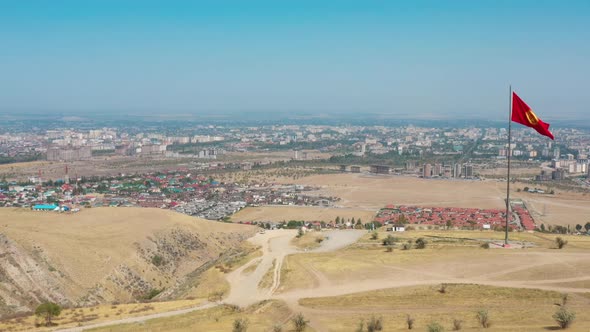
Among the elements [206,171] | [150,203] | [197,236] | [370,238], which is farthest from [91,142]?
[370,238]

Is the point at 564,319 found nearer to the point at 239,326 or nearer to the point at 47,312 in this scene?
the point at 239,326

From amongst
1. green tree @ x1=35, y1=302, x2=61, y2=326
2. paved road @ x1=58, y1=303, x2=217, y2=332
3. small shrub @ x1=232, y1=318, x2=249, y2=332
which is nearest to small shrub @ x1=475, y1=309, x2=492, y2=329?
small shrub @ x1=232, y1=318, x2=249, y2=332

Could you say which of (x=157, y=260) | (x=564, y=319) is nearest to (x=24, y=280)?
(x=157, y=260)

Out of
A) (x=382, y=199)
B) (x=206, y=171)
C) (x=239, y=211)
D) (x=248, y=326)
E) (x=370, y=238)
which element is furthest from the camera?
(x=206, y=171)

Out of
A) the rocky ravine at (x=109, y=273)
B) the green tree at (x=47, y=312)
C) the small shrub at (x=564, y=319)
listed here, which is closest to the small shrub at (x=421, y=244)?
the rocky ravine at (x=109, y=273)

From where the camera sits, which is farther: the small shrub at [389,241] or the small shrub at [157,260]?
the small shrub at [157,260]

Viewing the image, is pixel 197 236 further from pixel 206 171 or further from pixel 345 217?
pixel 206 171

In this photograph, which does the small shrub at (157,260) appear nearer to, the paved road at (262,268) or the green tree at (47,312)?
the paved road at (262,268)

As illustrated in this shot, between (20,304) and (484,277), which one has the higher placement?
(484,277)
